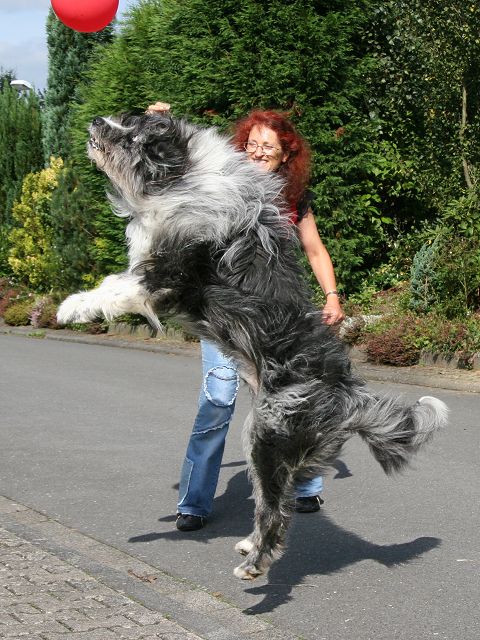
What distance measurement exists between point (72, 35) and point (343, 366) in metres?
19.2

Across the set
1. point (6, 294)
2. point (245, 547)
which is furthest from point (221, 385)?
point (6, 294)

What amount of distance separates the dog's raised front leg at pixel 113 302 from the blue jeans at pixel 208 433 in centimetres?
102

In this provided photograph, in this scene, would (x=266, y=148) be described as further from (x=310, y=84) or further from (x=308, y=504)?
(x=310, y=84)

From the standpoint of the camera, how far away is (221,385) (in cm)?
543

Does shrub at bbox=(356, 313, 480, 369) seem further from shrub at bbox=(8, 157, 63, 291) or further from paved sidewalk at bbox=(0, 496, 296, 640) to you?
shrub at bbox=(8, 157, 63, 291)

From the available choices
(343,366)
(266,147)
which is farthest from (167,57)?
(343,366)

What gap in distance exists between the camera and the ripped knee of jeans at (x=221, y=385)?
540 centimetres

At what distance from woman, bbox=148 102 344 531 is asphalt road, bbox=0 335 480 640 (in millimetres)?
215

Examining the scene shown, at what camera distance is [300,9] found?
13.9m

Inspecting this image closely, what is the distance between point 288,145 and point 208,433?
5.28 ft

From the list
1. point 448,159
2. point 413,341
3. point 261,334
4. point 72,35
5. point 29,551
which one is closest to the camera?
point 261,334

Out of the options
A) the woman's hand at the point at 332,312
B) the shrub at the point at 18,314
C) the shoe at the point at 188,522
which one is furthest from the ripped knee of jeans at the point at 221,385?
the shrub at the point at 18,314

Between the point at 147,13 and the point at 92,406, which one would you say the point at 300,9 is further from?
the point at 92,406

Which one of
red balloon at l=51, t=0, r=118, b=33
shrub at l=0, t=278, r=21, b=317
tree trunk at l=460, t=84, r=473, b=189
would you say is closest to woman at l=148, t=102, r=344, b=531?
red balloon at l=51, t=0, r=118, b=33
